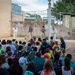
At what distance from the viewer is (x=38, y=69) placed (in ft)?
30.9

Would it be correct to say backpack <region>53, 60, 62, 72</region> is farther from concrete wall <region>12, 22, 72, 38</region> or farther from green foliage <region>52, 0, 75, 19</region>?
green foliage <region>52, 0, 75, 19</region>

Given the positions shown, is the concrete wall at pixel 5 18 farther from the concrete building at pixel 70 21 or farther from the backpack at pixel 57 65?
the backpack at pixel 57 65

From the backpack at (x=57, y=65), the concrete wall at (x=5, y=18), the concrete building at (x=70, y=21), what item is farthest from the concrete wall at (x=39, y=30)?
the backpack at (x=57, y=65)

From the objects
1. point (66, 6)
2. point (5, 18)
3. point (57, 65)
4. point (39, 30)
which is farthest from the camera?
point (66, 6)

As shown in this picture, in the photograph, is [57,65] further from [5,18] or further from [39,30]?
[5,18]

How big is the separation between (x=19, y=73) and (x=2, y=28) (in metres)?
32.1

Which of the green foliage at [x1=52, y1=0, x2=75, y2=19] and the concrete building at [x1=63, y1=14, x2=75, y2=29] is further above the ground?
the green foliage at [x1=52, y1=0, x2=75, y2=19]

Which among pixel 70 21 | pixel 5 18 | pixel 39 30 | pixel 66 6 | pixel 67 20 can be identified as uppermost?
pixel 66 6

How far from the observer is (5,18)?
40.0m

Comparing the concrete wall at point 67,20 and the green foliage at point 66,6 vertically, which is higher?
the green foliage at point 66,6

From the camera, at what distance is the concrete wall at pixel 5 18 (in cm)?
3978

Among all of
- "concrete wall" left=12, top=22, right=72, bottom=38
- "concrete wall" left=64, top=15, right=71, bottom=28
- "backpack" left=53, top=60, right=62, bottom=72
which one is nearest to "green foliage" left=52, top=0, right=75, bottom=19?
"concrete wall" left=64, top=15, right=71, bottom=28

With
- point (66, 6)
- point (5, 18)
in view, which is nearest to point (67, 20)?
point (5, 18)

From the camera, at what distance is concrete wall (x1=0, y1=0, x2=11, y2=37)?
3978cm
